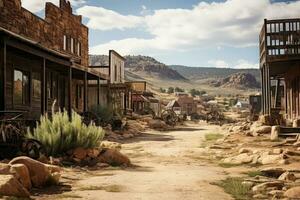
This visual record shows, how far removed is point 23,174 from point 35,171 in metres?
0.44

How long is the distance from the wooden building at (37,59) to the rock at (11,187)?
588cm

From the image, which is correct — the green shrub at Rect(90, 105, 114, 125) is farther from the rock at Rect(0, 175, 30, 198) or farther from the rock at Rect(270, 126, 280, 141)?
the rock at Rect(0, 175, 30, 198)

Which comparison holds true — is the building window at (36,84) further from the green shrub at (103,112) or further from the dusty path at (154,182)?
the dusty path at (154,182)

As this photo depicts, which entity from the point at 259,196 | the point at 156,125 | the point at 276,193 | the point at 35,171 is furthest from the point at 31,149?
the point at 156,125

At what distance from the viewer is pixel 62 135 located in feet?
39.3

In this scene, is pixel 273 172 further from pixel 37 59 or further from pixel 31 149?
Answer: pixel 37 59

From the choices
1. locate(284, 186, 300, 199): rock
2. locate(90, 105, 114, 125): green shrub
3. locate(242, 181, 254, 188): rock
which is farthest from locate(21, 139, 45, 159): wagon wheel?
locate(90, 105, 114, 125): green shrub

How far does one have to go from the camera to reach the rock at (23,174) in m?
7.29

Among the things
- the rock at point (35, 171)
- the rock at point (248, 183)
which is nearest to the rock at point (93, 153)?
the rock at point (35, 171)

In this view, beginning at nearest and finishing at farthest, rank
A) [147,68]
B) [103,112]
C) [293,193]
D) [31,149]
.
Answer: [293,193]
[31,149]
[103,112]
[147,68]

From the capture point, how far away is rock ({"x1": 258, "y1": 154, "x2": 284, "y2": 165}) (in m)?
11.4

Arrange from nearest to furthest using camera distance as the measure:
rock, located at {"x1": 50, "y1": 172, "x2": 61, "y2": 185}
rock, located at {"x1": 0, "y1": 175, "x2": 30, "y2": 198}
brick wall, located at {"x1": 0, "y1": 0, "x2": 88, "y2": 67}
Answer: rock, located at {"x1": 0, "y1": 175, "x2": 30, "y2": 198} < rock, located at {"x1": 50, "y1": 172, "x2": 61, "y2": 185} < brick wall, located at {"x1": 0, "y1": 0, "x2": 88, "y2": 67}

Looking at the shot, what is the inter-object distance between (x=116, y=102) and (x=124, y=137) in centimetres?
1315

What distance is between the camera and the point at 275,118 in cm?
1972
